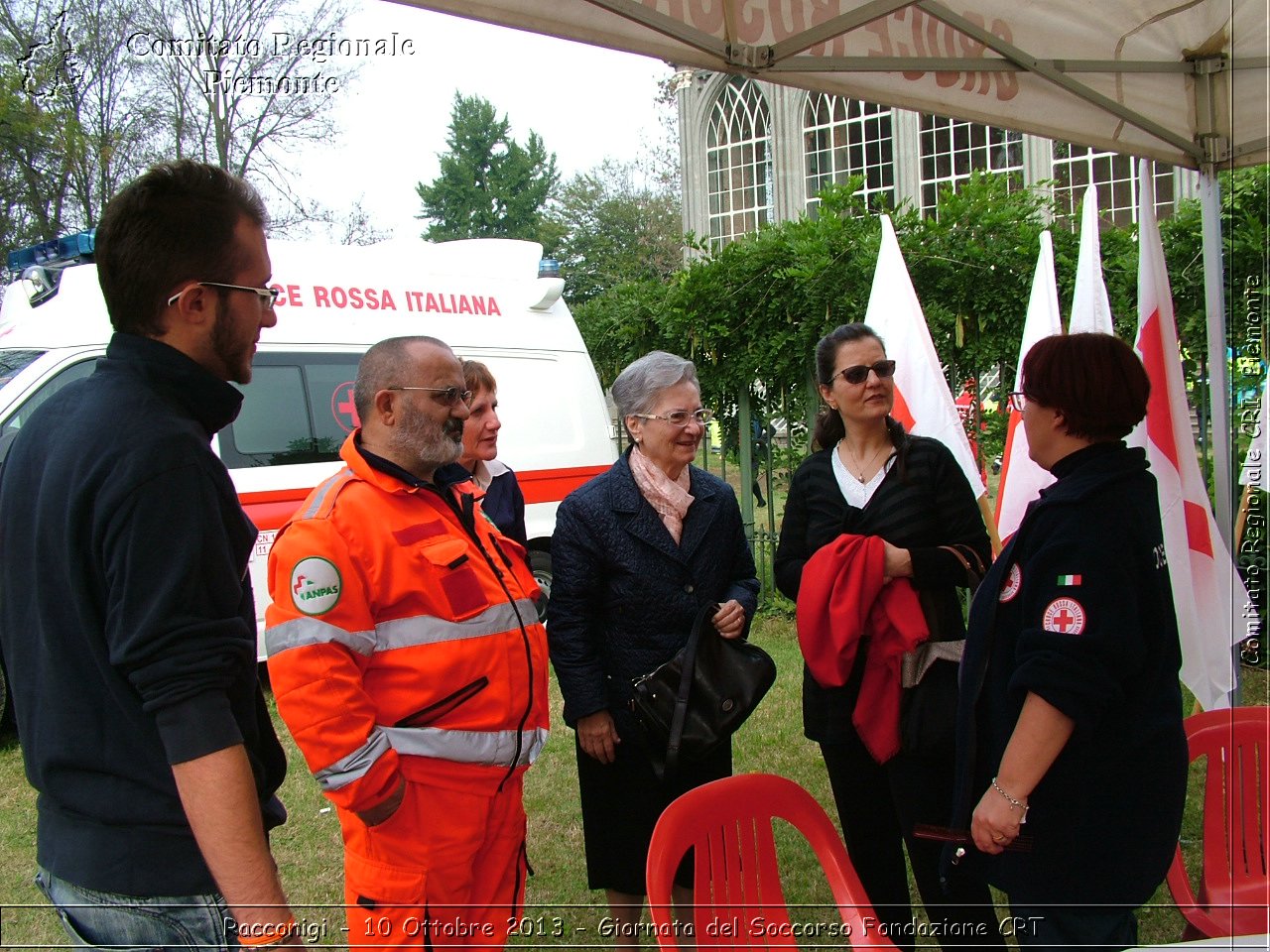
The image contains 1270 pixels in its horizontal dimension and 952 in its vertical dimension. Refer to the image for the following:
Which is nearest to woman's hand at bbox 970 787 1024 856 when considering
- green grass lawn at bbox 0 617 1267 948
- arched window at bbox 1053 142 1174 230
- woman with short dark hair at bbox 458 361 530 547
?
green grass lawn at bbox 0 617 1267 948

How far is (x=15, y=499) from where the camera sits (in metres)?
1.49

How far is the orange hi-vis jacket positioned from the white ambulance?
3302 millimetres

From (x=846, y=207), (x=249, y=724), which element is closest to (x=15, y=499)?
(x=249, y=724)

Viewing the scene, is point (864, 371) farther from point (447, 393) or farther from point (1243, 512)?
point (1243, 512)

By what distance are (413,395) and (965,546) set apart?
162cm

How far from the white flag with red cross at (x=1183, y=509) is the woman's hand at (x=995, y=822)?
7.02 ft

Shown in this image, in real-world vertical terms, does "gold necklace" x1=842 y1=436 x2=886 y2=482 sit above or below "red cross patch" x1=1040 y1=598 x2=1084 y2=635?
above

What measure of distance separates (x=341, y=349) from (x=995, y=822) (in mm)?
5648

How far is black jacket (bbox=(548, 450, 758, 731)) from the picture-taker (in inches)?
108

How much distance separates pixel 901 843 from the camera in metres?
2.86

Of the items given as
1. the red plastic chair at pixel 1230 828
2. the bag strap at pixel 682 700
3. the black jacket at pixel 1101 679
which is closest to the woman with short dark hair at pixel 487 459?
the bag strap at pixel 682 700

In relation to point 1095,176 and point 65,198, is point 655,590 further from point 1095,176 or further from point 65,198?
point 1095,176

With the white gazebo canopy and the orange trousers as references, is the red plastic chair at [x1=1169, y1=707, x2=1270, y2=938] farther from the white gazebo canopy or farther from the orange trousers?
the orange trousers

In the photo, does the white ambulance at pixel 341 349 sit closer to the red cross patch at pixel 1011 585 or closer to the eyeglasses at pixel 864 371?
the eyeglasses at pixel 864 371
